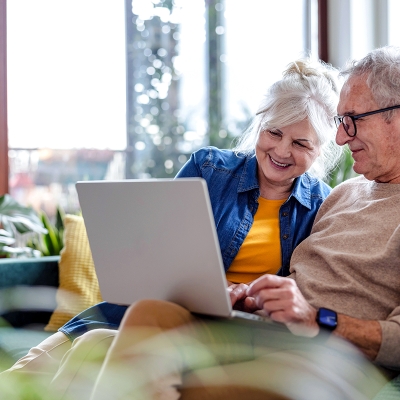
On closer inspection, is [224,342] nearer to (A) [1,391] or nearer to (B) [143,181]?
(B) [143,181]

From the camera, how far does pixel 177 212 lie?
1.22m

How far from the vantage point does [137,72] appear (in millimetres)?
4164

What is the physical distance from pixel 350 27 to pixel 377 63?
2.57 metres

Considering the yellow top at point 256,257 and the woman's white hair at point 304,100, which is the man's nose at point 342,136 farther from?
the yellow top at point 256,257

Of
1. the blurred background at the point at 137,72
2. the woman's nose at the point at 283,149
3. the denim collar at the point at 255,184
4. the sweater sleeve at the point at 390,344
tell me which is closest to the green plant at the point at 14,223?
the blurred background at the point at 137,72

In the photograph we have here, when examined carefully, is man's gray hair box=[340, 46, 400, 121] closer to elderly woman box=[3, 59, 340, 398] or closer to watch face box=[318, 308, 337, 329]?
elderly woman box=[3, 59, 340, 398]

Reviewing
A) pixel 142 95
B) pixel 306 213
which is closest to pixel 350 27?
pixel 142 95

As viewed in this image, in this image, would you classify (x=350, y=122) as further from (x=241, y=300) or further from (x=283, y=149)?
(x=241, y=300)

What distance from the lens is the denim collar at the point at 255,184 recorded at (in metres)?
1.94

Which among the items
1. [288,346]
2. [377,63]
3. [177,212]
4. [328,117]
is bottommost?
[288,346]

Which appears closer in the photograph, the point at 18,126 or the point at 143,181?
the point at 143,181

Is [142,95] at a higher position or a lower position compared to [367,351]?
higher

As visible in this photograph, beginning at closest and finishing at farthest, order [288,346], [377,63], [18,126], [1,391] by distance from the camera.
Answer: [1,391] < [288,346] < [377,63] < [18,126]

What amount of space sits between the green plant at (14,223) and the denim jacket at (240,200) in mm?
1171
